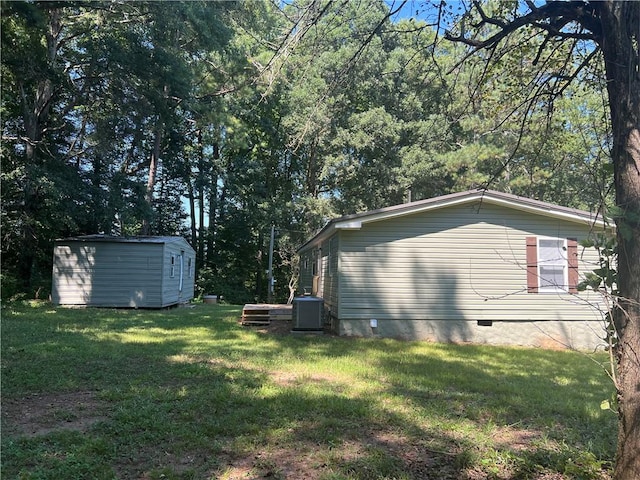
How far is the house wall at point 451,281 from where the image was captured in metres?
9.86

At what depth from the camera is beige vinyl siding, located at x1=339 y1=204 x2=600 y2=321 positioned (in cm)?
986

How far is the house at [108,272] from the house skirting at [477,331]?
7.30m

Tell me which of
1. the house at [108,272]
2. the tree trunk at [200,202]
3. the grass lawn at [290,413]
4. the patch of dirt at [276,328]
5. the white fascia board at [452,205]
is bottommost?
the grass lawn at [290,413]

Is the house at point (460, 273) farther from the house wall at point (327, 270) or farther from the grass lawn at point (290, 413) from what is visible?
the grass lawn at point (290, 413)

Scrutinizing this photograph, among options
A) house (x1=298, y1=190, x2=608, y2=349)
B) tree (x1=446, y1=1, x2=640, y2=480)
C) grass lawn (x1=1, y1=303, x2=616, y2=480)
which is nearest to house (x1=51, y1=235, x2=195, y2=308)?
grass lawn (x1=1, y1=303, x2=616, y2=480)

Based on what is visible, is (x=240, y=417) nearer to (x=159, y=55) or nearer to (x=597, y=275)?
(x=597, y=275)

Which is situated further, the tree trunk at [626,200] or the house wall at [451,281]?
the house wall at [451,281]

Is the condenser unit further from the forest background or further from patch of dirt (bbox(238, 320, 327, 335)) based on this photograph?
the forest background

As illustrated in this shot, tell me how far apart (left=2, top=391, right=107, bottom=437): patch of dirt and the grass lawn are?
0.02 meters

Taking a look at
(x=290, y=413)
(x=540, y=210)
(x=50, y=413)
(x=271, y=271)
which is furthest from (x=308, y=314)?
(x=271, y=271)

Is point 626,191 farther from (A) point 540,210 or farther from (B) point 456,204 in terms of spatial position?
(A) point 540,210

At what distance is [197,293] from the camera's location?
948 inches

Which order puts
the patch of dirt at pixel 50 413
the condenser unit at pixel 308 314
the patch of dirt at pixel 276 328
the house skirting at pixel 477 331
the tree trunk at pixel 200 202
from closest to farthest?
1. the patch of dirt at pixel 50 413
2. the house skirting at pixel 477 331
3. the patch of dirt at pixel 276 328
4. the condenser unit at pixel 308 314
5. the tree trunk at pixel 200 202

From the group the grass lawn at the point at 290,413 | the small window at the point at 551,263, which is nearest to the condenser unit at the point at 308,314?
the grass lawn at the point at 290,413
